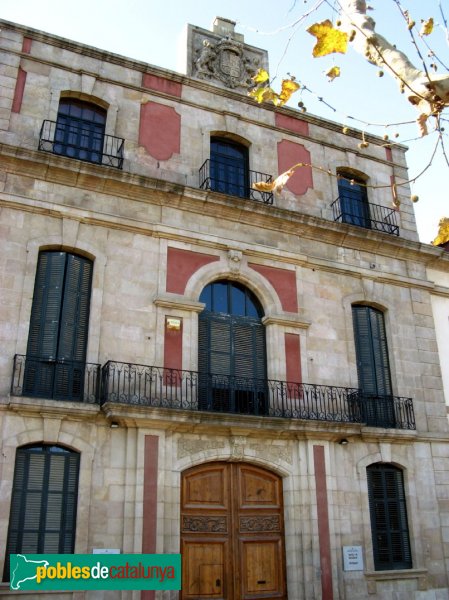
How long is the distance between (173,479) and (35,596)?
3.24 m

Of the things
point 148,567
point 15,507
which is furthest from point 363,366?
point 15,507

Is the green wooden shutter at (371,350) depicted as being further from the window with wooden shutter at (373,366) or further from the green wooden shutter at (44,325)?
the green wooden shutter at (44,325)

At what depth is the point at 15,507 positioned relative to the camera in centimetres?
1145

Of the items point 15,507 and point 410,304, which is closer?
point 15,507

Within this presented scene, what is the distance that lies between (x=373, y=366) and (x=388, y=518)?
3.68m

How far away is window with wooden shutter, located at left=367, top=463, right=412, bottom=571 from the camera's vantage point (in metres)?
14.3

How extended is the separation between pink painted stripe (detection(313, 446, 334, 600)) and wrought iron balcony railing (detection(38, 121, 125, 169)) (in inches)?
321

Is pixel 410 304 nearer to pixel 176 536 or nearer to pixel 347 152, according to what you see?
pixel 347 152

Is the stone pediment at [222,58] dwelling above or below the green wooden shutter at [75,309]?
above

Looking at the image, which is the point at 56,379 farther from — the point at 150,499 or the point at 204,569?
the point at 204,569

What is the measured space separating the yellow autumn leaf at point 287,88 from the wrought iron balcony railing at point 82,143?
7356 millimetres

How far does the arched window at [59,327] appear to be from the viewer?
12.5 m

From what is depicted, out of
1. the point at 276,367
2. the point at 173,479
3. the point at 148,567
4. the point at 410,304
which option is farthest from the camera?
the point at 410,304

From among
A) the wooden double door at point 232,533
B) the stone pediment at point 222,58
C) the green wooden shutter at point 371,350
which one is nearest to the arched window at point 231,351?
the wooden double door at point 232,533
